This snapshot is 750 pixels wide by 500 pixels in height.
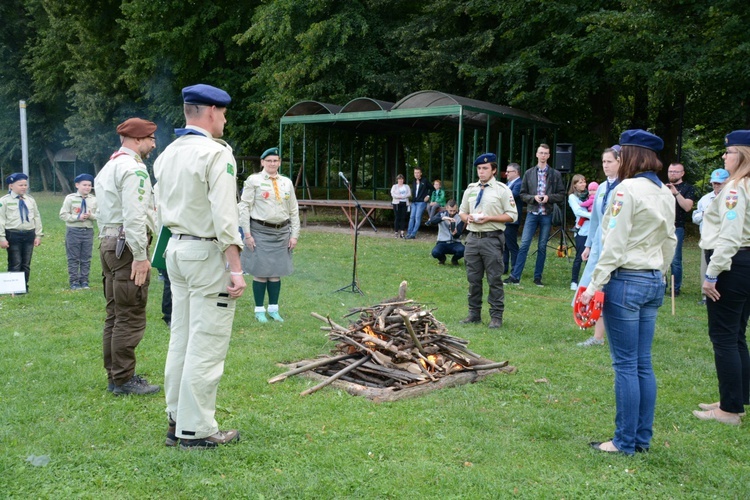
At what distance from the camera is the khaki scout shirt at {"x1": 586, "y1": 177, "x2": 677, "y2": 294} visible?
12.9 feet

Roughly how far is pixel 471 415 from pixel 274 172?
3969 mm

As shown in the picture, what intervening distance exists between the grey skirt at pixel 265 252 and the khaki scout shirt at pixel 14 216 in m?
3.97

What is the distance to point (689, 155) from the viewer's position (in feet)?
83.2

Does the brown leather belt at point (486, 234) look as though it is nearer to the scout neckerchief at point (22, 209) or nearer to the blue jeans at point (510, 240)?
the blue jeans at point (510, 240)

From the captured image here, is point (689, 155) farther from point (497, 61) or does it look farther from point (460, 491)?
point (460, 491)

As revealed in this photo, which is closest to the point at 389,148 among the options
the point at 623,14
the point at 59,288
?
the point at 623,14

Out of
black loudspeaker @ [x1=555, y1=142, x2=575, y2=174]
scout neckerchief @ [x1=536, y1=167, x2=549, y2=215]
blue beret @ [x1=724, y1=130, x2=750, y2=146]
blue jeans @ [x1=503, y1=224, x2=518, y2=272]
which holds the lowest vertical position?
blue jeans @ [x1=503, y1=224, x2=518, y2=272]

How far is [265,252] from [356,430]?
11.5 ft

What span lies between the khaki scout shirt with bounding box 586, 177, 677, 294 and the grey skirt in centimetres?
441

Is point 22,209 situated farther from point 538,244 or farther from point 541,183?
point 541,183

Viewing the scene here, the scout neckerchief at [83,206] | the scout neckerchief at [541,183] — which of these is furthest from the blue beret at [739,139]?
the scout neckerchief at [83,206]

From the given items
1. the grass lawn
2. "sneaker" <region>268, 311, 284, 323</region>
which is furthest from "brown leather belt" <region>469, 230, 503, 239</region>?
"sneaker" <region>268, 311, 284, 323</region>

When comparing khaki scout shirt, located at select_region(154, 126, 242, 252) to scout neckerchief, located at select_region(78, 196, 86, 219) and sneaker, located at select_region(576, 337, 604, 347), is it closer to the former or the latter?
sneaker, located at select_region(576, 337, 604, 347)

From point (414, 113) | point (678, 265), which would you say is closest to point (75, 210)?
point (678, 265)
